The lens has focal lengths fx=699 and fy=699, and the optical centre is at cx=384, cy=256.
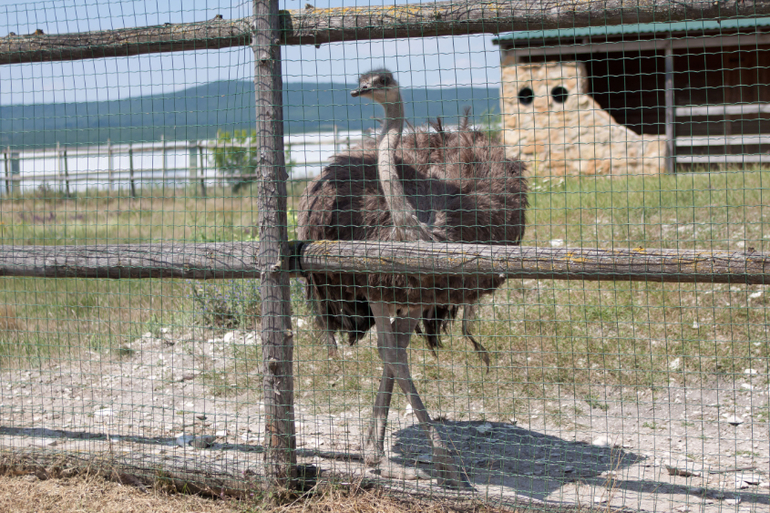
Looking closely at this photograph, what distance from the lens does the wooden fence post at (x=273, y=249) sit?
137 inches

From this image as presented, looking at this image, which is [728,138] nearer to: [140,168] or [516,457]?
[516,457]

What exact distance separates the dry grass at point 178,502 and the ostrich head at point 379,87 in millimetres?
2116

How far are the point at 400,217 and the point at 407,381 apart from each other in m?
1.00

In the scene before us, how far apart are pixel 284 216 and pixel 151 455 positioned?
1580 millimetres

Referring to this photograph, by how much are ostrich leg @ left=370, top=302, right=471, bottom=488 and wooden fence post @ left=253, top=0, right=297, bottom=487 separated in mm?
641

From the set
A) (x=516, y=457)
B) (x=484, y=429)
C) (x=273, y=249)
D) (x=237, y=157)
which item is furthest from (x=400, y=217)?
(x=237, y=157)

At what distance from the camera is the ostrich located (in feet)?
12.4

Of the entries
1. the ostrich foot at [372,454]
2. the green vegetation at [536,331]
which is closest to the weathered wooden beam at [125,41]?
the green vegetation at [536,331]

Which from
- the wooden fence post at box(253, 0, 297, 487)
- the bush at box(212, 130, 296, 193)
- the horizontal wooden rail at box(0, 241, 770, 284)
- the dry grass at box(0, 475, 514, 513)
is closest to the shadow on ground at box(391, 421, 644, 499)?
the dry grass at box(0, 475, 514, 513)

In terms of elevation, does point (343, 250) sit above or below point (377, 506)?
above

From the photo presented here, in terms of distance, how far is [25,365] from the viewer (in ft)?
20.8

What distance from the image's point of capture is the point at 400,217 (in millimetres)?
3697

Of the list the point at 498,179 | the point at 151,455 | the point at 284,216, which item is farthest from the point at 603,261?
the point at 151,455

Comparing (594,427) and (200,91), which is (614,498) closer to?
(594,427)
